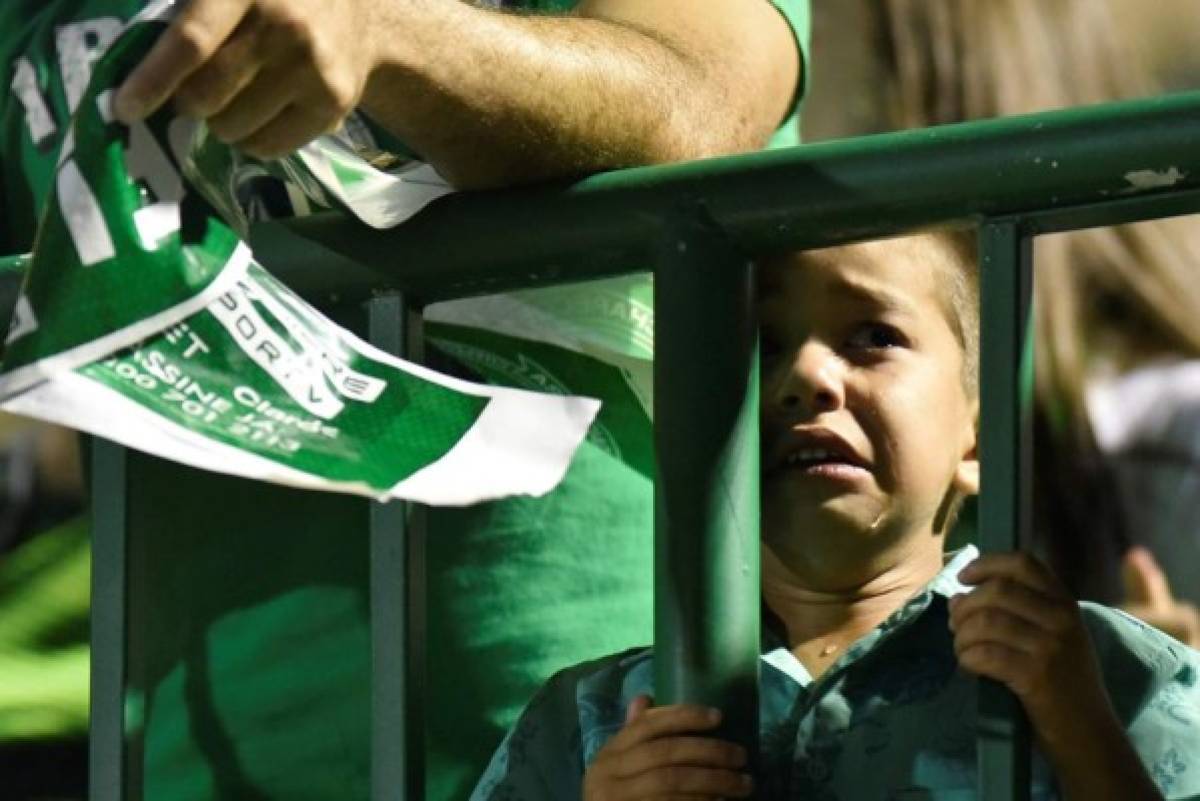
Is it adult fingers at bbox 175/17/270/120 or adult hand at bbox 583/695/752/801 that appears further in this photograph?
adult hand at bbox 583/695/752/801

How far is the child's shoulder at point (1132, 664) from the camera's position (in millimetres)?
1793

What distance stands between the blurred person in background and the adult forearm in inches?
59.0

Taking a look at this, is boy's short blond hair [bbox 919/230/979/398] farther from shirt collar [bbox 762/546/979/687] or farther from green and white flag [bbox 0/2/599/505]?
green and white flag [bbox 0/2/599/505]

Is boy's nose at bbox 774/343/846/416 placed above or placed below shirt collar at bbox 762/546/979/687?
above

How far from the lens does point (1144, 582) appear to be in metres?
3.28

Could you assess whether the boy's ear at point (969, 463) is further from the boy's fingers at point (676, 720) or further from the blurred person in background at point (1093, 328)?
the blurred person in background at point (1093, 328)

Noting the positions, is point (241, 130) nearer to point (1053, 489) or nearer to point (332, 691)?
point (332, 691)

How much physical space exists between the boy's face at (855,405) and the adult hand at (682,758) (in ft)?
1.17

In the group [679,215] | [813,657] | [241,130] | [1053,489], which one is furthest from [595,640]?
[1053,489]

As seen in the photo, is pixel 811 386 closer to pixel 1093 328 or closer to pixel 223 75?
pixel 223 75

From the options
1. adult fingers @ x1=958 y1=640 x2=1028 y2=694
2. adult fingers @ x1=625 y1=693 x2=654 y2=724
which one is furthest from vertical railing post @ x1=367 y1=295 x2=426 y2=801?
adult fingers @ x1=958 y1=640 x2=1028 y2=694

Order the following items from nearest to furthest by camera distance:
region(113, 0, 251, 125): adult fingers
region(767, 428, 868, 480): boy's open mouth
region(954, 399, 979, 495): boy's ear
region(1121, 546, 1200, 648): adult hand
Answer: region(113, 0, 251, 125): adult fingers < region(767, 428, 868, 480): boy's open mouth < region(954, 399, 979, 495): boy's ear < region(1121, 546, 1200, 648): adult hand

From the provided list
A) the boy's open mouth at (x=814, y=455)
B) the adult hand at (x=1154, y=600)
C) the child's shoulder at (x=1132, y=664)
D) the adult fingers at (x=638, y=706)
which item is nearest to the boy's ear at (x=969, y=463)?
the boy's open mouth at (x=814, y=455)

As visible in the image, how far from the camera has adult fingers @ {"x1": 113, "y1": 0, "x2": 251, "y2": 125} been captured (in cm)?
144
